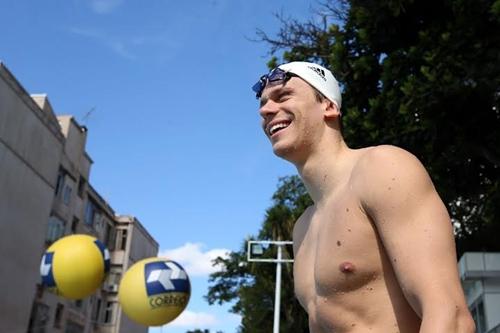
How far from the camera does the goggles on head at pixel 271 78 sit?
2143 mm

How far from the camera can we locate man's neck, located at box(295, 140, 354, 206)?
193 cm

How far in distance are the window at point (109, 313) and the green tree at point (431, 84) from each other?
38.6 m

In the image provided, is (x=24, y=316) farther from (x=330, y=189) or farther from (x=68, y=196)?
(x=330, y=189)

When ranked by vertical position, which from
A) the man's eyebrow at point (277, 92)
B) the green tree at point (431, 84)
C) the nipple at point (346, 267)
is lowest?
the nipple at point (346, 267)

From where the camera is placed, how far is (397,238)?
153 cm

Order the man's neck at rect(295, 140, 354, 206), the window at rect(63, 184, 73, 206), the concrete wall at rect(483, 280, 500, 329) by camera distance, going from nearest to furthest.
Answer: the man's neck at rect(295, 140, 354, 206) < the concrete wall at rect(483, 280, 500, 329) < the window at rect(63, 184, 73, 206)

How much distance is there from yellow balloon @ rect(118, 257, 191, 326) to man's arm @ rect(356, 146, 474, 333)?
9592 millimetres

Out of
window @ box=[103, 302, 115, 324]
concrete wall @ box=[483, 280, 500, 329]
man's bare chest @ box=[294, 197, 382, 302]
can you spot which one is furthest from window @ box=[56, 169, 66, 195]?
man's bare chest @ box=[294, 197, 382, 302]

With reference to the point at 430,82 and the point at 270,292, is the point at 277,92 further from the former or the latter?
the point at 270,292

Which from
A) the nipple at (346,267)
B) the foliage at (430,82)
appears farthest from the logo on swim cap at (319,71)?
the foliage at (430,82)

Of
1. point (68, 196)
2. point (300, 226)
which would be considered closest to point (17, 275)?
point (68, 196)

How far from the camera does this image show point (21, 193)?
1110 inches

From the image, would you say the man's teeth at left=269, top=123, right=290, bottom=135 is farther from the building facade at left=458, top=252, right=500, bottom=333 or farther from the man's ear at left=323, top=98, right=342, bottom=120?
the building facade at left=458, top=252, right=500, bottom=333

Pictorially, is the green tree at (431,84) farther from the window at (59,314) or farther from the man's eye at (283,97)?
the window at (59,314)
